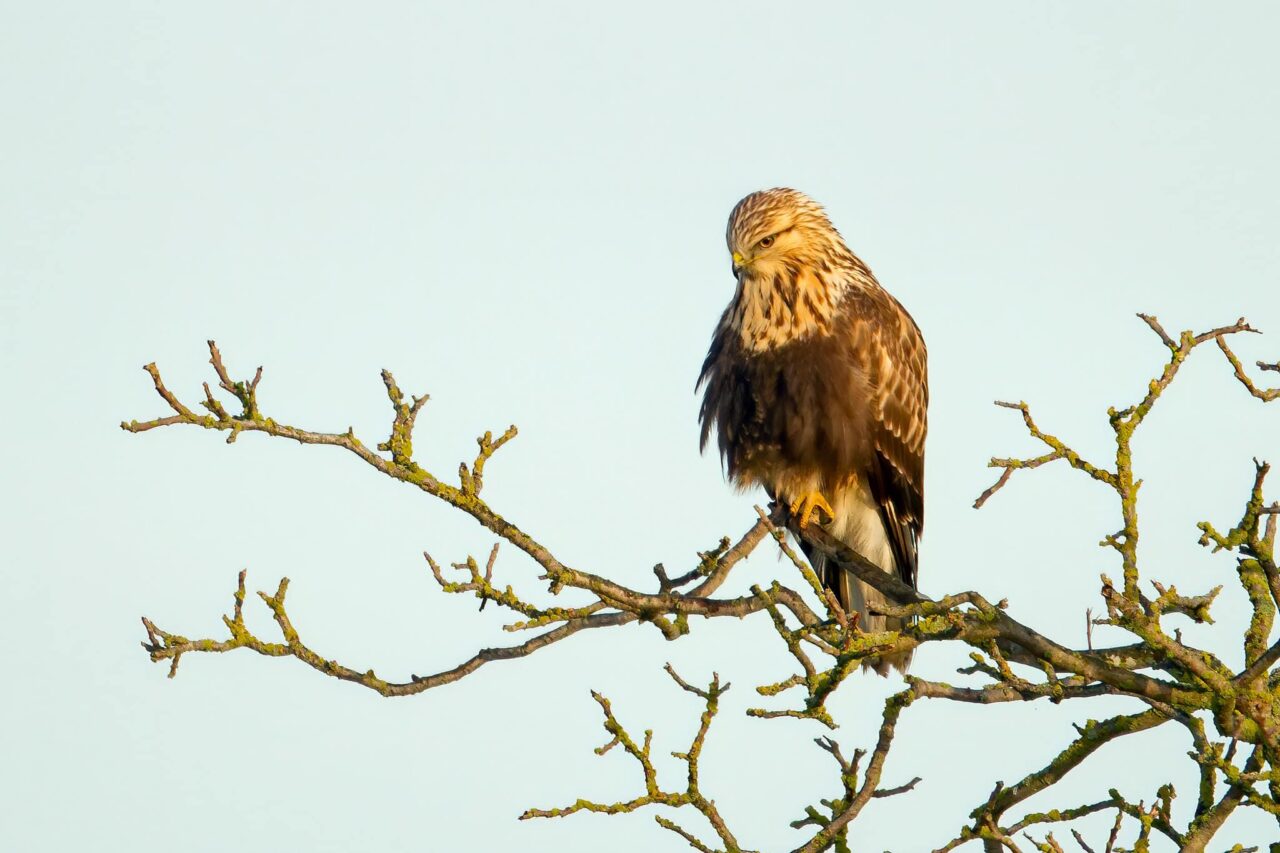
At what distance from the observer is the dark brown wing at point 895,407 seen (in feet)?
22.7

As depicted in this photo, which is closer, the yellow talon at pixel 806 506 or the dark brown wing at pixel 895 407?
the yellow talon at pixel 806 506

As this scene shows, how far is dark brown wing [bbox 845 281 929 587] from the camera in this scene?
22.7 ft

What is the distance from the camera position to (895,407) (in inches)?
277

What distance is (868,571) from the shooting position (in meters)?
5.53

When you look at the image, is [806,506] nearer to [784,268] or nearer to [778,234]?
[784,268]

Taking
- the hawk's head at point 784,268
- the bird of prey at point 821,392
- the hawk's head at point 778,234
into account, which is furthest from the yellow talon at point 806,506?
the hawk's head at point 778,234

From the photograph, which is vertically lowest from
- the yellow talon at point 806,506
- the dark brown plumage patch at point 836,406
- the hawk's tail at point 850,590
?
the hawk's tail at point 850,590

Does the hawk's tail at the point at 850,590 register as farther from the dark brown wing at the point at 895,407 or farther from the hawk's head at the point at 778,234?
the hawk's head at the point at 778,234

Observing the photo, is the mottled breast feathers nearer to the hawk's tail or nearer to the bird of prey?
the bird of prey

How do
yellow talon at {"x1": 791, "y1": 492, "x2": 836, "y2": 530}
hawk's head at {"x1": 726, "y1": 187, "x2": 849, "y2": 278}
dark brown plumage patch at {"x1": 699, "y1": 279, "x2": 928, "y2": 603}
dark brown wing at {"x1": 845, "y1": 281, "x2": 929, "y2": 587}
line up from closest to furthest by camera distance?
dark brown plumage patch at {"x1": 699, "y1": 279, "x2": 928, "y2": 603}
yellow talon at {"x1": 791, "y1": 492, "x2": 836, "y2": 530}
dark brown wing at {"x1": 845, "y1": 281, "x2": 929, "y2": 587}
hawk's head at {"x1": 726, "y1": 187, "x2": 849, "y2": 278}

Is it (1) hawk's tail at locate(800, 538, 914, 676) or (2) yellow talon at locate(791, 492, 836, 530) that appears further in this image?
(1) hawk's tail at locate(800, 538, 914, 676)

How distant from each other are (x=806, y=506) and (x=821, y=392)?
0.53 meters

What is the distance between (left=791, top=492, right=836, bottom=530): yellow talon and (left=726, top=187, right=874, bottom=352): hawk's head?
0.69 m

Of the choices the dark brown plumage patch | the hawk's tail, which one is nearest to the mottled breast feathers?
the dark brown plumage patch
